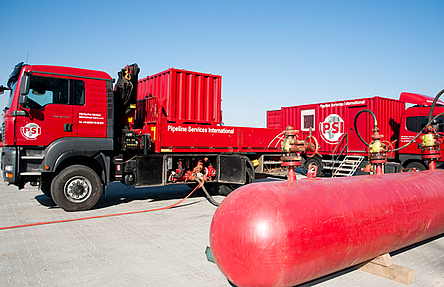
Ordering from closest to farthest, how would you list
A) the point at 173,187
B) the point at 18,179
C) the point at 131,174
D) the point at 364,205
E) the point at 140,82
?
the point at 364,205, the point at 18,179, the point at 131,174, the point at 140,82, the point at 173,187

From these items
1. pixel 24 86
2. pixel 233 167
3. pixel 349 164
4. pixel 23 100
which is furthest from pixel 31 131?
pixel 349 164

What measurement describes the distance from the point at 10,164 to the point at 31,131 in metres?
0.83

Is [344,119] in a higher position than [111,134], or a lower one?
higher

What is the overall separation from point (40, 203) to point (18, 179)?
6.04 feet

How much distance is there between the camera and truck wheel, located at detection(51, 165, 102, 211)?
7566 mm

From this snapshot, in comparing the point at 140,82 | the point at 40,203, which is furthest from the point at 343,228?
the point at 140,82

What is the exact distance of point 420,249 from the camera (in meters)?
5.41

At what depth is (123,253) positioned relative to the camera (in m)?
5.09

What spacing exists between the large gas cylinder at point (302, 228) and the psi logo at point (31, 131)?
576cm

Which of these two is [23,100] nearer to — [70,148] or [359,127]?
[70,148]

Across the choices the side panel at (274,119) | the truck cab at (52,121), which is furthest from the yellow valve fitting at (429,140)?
the side panel at (274,119)

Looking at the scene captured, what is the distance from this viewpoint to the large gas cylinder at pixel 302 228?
3059 millimetres

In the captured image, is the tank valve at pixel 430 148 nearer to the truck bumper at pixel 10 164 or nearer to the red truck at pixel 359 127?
the red truck at pixel 359 127

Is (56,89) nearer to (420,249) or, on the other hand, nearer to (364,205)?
(364,205)
